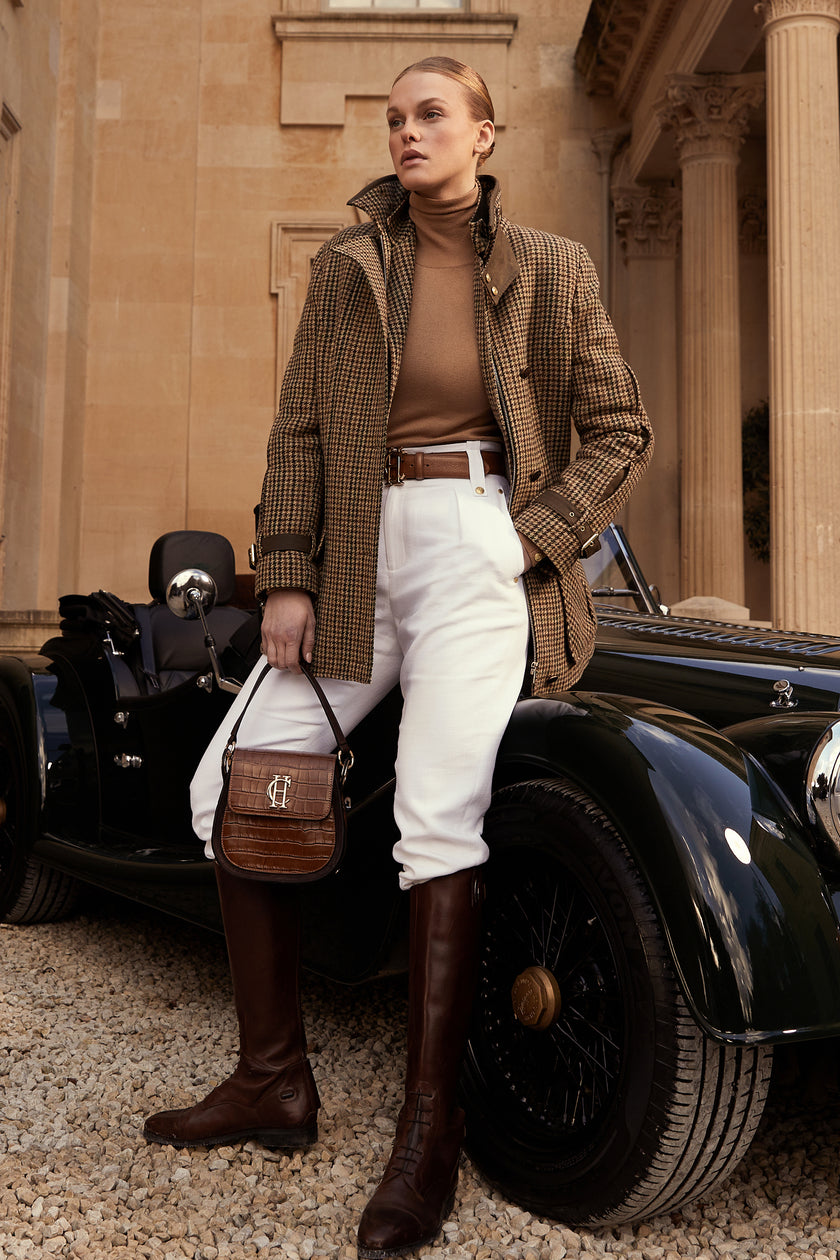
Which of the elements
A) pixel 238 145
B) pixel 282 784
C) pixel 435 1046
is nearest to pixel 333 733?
pixel 282 784

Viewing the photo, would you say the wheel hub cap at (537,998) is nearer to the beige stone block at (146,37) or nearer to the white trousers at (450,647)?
the white trousers at (450,647)

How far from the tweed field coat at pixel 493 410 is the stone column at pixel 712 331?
9016mm

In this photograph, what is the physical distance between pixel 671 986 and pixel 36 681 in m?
2.57

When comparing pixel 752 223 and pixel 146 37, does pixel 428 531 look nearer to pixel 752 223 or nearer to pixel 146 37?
pixel 146 37

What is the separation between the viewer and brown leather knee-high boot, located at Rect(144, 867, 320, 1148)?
1998 millimetres

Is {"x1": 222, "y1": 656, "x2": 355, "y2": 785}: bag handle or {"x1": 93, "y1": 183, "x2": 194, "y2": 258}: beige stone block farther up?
{"x1": 93, "y1": 183, "x2": 194, "y2": 258}: beige stone block

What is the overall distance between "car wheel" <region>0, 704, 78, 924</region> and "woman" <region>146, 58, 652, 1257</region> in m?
1.73

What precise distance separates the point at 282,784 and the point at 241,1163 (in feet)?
2.28

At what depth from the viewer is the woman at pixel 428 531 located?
72.4 inches

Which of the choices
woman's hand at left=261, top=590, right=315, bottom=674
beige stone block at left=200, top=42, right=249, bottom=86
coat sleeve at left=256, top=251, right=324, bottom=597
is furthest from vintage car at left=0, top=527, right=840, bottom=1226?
beige stone block at left=200, top=42, right=249, bottom=86

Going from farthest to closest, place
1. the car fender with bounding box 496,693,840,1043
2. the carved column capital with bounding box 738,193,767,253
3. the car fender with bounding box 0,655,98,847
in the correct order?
1. the carved column capital with bounding box 738,193,767,253
2. the car fender with bounding box 0,655,98,847
3. the car fender with bounding box 496,693,840,1043

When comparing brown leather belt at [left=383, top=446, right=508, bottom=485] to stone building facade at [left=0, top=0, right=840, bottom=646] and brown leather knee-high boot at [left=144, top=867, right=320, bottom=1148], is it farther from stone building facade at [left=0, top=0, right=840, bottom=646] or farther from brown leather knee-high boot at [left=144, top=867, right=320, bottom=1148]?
stone building facade at [left=0, top=0, right=840, bottom=646]

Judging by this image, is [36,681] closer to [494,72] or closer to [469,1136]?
[469,1136]

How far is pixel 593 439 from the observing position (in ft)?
6.54
